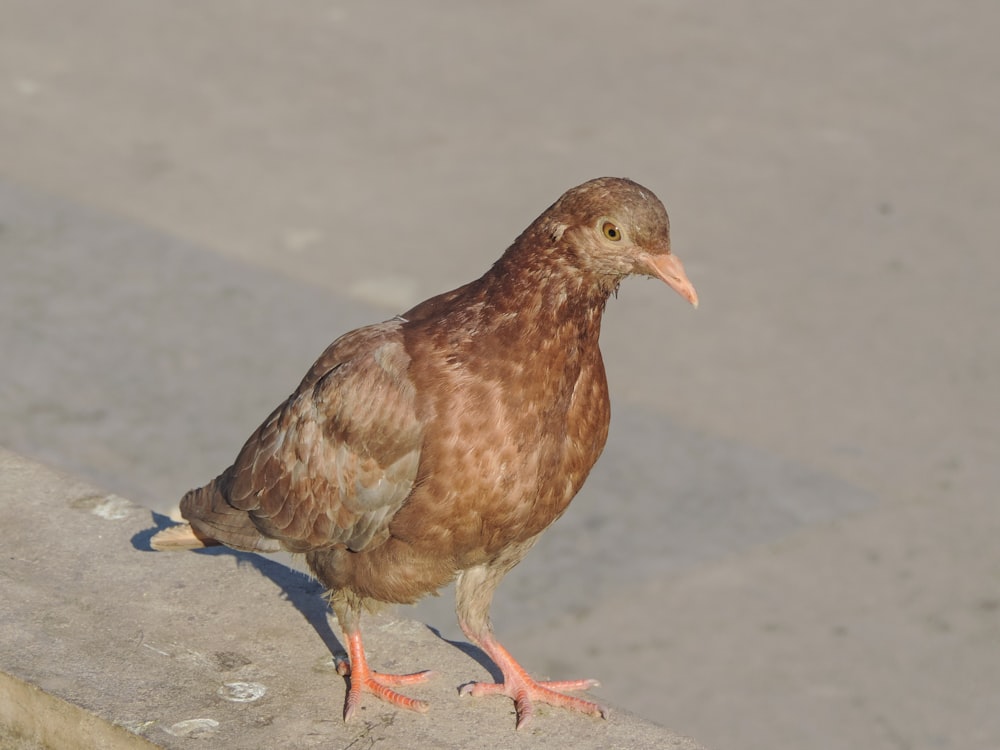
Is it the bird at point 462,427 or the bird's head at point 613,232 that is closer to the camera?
the bird's head at point 613,232

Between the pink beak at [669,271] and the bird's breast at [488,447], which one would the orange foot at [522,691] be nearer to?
the bird's breast at [488,447]

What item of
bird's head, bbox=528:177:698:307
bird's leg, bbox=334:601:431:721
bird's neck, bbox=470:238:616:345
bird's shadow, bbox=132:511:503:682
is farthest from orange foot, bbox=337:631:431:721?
bird's head, bbox=528:177:698:307

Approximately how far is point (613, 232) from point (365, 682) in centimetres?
144

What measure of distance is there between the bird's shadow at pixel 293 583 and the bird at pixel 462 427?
0.90 feet

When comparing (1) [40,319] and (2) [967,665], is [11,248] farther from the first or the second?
(2) [967,665]

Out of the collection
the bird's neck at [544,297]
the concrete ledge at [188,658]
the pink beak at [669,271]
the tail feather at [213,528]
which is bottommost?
the concrete ledge at [188,658]

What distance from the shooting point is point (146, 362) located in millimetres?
8586

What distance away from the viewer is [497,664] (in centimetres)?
464

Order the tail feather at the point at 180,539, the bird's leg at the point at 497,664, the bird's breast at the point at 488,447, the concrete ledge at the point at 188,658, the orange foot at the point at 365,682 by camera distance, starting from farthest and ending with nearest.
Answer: the tail feather at the point at 180,539 < the bird's leg at the point at 497,664 < the orange foot at the point at 365,682 < the concrete ledge at the point at 188,658 < the bird's breast at the point at 488,447

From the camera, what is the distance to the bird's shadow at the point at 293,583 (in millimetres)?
4801

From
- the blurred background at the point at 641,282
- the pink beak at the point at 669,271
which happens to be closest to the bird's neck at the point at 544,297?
the pink beak at the point at 669,271

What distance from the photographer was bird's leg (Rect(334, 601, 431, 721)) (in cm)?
443

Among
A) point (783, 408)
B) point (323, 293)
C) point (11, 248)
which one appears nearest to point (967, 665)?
point (783, 408)

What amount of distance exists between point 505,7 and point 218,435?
6.19 meters
